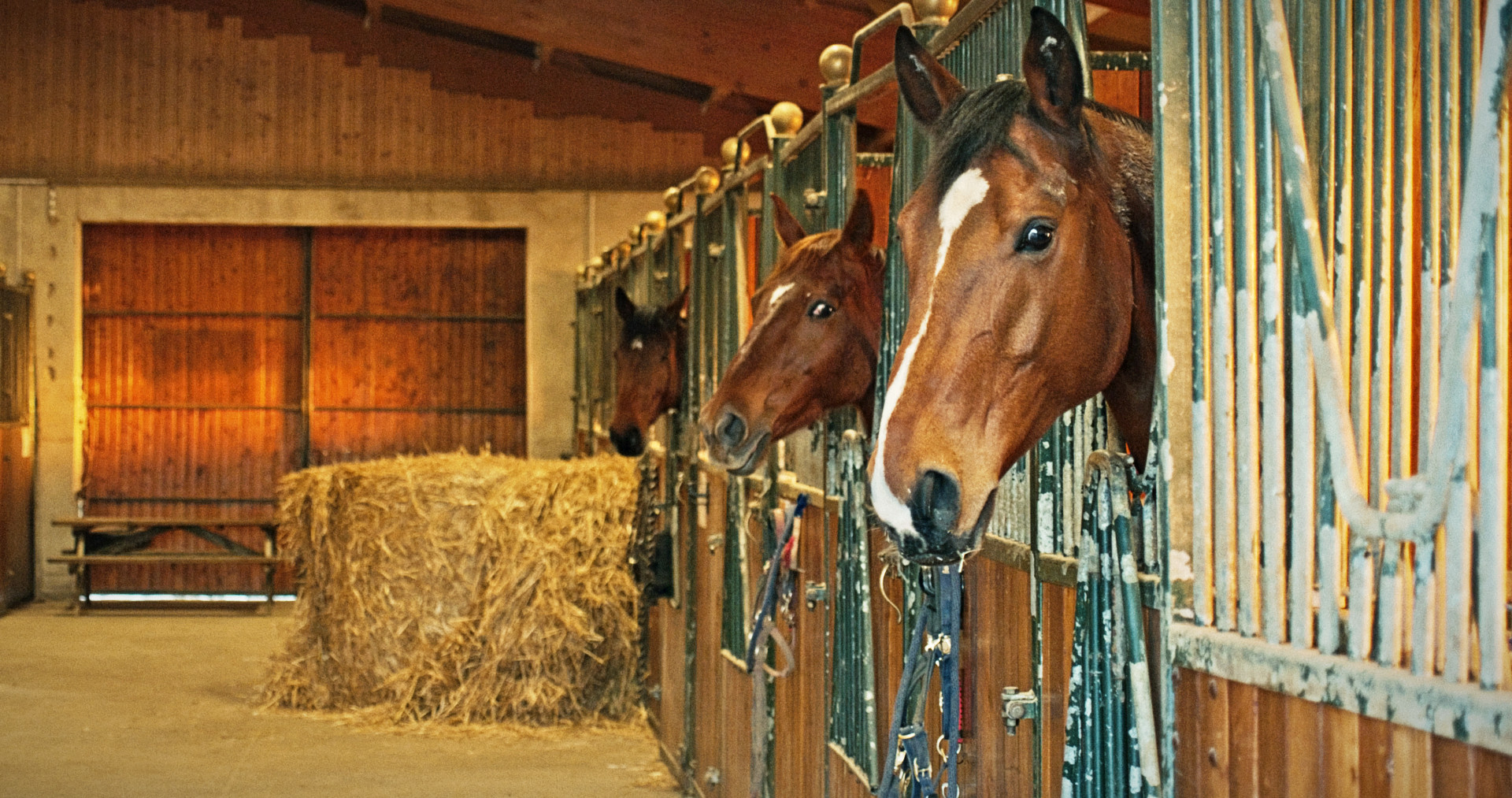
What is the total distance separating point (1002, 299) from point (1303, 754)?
48 centimetres

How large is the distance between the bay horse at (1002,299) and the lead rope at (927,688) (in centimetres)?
62

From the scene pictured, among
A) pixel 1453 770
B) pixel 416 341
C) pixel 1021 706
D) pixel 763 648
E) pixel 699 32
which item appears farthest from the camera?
pixel 416 341

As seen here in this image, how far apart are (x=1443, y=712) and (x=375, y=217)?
10.4 metres

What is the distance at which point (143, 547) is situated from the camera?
10445 millimetres

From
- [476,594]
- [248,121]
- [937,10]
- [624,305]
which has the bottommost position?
[476,594]

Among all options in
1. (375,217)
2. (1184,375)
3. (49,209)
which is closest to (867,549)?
(1184,375)

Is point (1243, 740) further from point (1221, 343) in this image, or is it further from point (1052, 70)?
point (1052, 70)

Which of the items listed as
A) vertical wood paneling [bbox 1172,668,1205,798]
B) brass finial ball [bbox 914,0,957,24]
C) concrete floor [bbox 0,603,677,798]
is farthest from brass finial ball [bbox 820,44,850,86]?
concrete floor [bbox 0,603,677,798]

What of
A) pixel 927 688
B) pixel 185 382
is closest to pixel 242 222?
pixel 185 382

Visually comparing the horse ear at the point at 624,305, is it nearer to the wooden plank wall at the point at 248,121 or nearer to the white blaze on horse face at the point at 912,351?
the white blaze on horse face at the point at 912,351

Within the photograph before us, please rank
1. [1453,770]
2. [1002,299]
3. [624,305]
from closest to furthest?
[1453,770] < [1002,299] < [624,305]

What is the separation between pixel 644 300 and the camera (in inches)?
257

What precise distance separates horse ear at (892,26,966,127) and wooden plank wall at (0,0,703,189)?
952 cm

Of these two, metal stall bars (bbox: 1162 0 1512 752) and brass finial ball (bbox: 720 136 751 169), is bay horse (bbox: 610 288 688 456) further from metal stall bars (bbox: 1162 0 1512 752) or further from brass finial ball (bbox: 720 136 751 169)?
metal stall bars (bbox: 1162 0 1512 752)
